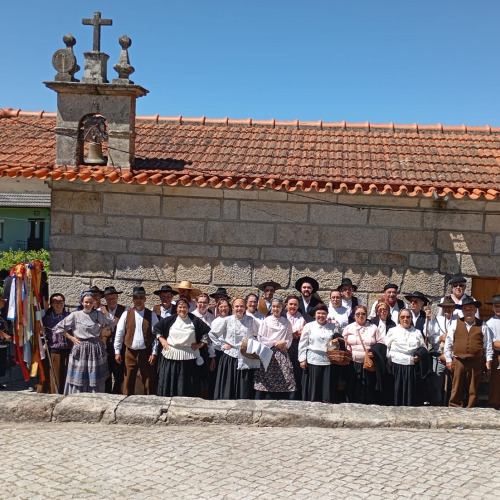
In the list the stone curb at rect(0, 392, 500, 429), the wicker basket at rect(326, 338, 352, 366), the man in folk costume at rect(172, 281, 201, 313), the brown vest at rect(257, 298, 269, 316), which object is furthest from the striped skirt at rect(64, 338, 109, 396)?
the wicker basket at rect(326, 338, 352, 366)

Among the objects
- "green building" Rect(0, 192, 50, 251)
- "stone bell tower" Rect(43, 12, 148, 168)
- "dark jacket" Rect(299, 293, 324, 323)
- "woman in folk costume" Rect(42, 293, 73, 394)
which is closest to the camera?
"woman in folk costume" Rect(42, 293, 73, 394)

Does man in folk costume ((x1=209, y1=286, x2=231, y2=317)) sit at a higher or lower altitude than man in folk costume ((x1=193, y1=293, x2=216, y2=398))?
higher

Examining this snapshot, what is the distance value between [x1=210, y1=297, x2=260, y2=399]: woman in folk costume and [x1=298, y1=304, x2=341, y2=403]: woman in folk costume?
0.57m

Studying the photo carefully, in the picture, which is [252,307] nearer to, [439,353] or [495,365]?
[439,353]

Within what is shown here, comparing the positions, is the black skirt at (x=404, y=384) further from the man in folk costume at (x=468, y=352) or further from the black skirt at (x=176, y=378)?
the black skirt at (x=176, y=378)

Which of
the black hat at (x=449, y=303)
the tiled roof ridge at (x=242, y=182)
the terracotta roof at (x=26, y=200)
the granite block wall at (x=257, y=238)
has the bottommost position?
the black hat at (x=449, y=303)

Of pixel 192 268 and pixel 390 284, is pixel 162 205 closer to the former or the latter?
pixel 192 268

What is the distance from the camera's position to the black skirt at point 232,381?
7180mm

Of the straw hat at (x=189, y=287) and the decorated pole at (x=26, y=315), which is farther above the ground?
the straw hat at (x=189, y=287)

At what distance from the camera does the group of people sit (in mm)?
7059

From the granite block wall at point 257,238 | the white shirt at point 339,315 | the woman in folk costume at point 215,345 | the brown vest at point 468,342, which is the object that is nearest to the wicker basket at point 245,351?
the woman in folk costume at point 215,345

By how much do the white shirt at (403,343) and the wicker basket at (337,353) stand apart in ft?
1.62

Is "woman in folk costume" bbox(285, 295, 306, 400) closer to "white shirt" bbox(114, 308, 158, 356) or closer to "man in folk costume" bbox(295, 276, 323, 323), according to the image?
"man in folk costume" bbox(295, 276, 323, 323)

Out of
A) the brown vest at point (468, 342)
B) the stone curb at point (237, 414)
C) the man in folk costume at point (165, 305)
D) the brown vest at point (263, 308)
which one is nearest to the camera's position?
the stone curb at point (237, 414)
